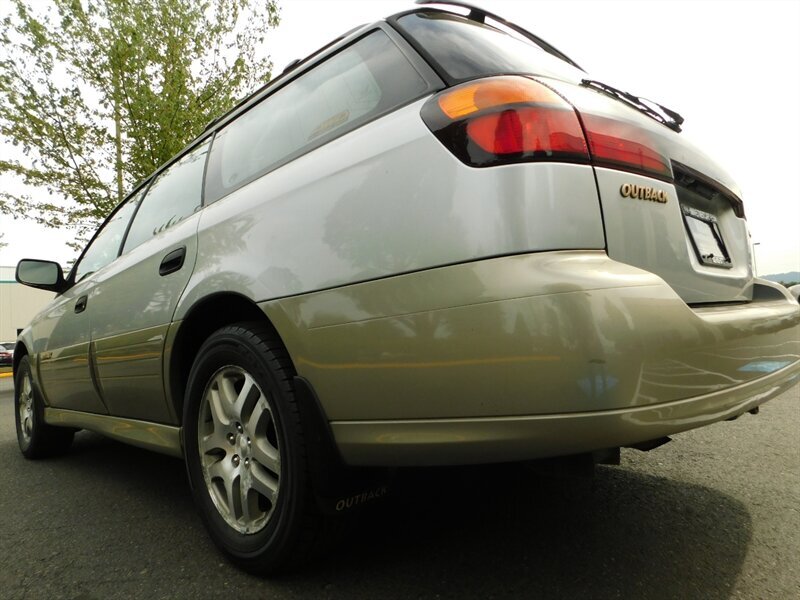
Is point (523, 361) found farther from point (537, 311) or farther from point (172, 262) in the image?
point (172, 262)

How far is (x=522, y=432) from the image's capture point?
122 cm

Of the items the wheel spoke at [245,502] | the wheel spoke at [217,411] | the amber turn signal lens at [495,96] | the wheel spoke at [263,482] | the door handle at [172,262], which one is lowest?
the wheel spoke at [245,502]

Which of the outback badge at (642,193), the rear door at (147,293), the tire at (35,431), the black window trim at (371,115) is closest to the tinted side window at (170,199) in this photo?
the rear door at (147,293)

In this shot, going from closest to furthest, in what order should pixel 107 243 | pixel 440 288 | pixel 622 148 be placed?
pixel 440 288, pixel 622 148, pixel 107 243

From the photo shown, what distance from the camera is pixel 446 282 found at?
1.28m

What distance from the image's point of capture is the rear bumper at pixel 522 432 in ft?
3.86

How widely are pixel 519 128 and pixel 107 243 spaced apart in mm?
3013

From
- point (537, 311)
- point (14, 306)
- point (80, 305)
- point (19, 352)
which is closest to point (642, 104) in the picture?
point (537, 311)

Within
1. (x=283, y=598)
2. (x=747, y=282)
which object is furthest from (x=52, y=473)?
(x=747, y=282)

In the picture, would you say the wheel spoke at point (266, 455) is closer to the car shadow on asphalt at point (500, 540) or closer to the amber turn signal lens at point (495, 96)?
the car shadow on asphalt at point (500, 540)

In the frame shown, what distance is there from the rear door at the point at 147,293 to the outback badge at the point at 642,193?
5.05 ft

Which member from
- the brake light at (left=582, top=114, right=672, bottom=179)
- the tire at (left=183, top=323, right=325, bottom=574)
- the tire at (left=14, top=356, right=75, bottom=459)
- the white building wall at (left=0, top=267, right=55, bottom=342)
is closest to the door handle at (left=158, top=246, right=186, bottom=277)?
the tire at (left=183, top=323, right=325, bottom=574)

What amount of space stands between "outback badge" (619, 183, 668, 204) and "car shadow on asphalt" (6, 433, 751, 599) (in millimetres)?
1070

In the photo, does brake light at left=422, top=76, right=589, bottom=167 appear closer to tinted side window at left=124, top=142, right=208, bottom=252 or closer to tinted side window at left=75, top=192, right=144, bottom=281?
tinted side window at left=124, top=142, right=208, bottom=252
